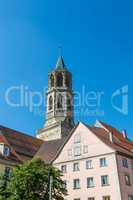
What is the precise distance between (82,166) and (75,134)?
20.3ft

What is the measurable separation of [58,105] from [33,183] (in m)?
58.9

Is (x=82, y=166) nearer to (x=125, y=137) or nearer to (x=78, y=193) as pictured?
(x=78, y=193)

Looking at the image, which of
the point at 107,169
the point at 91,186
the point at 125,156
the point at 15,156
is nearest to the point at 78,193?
the point at 91,186

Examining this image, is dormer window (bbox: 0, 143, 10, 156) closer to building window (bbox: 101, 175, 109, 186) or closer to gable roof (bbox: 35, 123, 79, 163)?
gable roof (bbox: 35, 123, 79, 163)

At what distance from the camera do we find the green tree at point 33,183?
Result: 128 feet

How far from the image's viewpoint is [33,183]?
39.5m

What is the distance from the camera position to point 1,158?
2077 inches

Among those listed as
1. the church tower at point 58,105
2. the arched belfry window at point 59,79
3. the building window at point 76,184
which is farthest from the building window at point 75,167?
the arched belfry window at point 59,79

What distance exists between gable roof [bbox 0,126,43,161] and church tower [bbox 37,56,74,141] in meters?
19.8

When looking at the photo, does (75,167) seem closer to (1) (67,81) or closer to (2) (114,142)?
(2) (114,142)

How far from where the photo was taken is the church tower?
292ft

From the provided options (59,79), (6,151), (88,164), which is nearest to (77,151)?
(88,164)

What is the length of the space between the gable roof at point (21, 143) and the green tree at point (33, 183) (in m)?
16.9

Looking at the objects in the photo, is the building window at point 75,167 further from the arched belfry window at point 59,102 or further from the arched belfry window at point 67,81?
the arched belfry window at point 67,81
